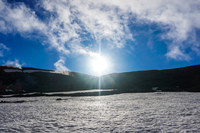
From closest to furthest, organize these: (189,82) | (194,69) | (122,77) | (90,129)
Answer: (90,129)
(189,82)
(194,69)
(122,77)

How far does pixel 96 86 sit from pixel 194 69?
6940 centimetres

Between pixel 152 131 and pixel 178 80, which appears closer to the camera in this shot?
pixel 152 131

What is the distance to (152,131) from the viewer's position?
9133 millimetres

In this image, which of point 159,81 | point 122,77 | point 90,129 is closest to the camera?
point 90,129

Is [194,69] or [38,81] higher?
[194,69]

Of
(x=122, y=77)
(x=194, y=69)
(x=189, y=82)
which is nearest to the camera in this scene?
(x=189, y=82)

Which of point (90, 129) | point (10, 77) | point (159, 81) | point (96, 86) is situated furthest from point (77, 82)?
point (90, 129)

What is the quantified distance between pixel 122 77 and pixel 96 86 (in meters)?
24.5

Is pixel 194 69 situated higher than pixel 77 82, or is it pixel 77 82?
pixel 194 69

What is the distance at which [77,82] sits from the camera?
10356 centimetres

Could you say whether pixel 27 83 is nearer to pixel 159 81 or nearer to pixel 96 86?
pixel 96 86

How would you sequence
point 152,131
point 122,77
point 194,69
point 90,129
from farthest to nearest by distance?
point 122,77 → point 194,69 → point 90,129 → point 152,131

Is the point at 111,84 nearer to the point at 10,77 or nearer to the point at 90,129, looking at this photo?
the point at 10,77

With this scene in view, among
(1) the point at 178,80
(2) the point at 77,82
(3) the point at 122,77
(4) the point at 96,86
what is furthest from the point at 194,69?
(2) the point at 77,82
